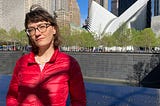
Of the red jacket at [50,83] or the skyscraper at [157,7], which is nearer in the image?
the red jacket at [50,83]

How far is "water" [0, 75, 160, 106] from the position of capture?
3.35 meters

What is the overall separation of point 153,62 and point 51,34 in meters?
21.4

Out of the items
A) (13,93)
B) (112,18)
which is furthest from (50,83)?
(112,18)

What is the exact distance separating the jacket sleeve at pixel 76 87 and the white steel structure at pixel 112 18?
54652mm

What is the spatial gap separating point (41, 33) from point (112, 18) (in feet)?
197

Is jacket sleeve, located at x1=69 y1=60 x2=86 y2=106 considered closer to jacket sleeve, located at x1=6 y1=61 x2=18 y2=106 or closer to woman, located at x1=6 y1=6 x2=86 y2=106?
woman, located at x1=6 y1=6 x2=86 y2=106

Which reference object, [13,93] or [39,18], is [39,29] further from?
[13,93]

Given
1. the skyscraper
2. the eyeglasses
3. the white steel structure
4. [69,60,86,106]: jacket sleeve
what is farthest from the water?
the skyscraper

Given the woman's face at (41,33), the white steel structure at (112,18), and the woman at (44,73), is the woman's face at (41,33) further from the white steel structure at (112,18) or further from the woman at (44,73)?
the white steel structure at (112,18)

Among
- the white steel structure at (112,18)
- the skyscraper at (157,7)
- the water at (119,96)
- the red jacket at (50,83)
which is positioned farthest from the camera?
the skyscraper at (157,7)

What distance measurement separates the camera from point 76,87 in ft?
5.57

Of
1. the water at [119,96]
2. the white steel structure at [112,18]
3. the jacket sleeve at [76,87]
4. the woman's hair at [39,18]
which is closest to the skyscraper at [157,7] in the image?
the white steel structure at [112,18]

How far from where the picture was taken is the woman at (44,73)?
64.9 inches

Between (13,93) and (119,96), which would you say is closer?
(13,93)
